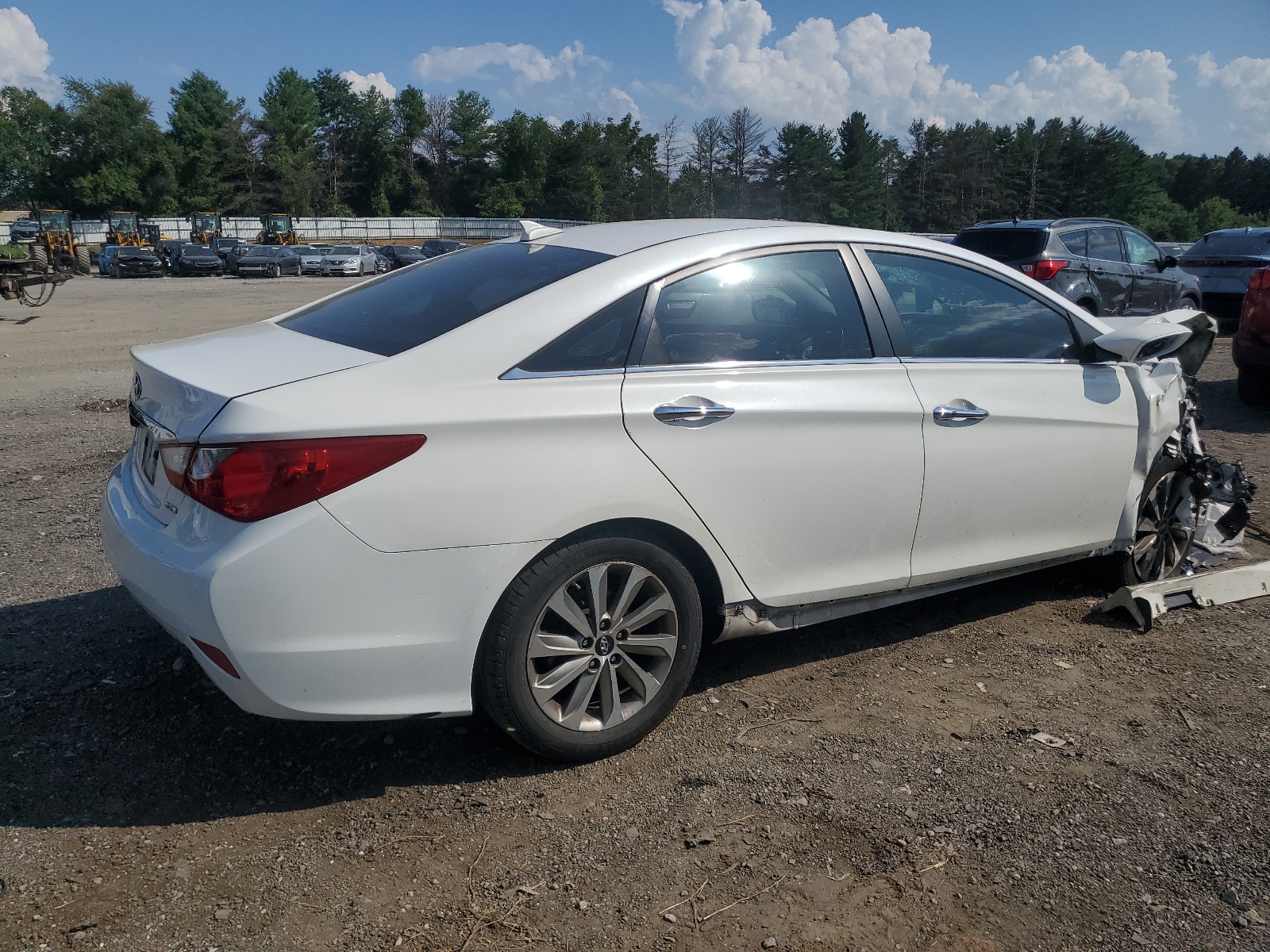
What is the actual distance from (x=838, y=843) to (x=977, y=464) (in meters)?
1.61

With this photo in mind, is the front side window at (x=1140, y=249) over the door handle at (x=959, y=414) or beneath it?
over

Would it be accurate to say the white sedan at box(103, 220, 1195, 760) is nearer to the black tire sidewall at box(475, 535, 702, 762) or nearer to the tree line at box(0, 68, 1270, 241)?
the black tire sidewall at box(475, 535, 702, 762)

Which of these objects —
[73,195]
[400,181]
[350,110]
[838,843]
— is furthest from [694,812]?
[350,110]

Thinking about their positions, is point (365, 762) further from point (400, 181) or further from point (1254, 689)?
point (400, 181)

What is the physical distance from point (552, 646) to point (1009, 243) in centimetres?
1005

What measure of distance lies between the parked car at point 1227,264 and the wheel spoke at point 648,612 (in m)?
14.1

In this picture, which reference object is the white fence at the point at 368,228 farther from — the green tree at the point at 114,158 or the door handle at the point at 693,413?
the door handle at the point at 693,413

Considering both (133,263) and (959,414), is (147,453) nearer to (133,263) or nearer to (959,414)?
(959,414)

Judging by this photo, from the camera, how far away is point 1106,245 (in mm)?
11750

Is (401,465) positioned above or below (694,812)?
above

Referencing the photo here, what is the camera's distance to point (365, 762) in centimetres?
308

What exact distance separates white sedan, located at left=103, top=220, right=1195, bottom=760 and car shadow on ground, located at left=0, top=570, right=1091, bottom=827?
0.41m

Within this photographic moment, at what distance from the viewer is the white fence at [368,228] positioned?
223 ft

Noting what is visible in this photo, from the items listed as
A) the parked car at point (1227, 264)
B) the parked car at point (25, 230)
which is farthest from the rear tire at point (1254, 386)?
the parked car at point (25, 230)
